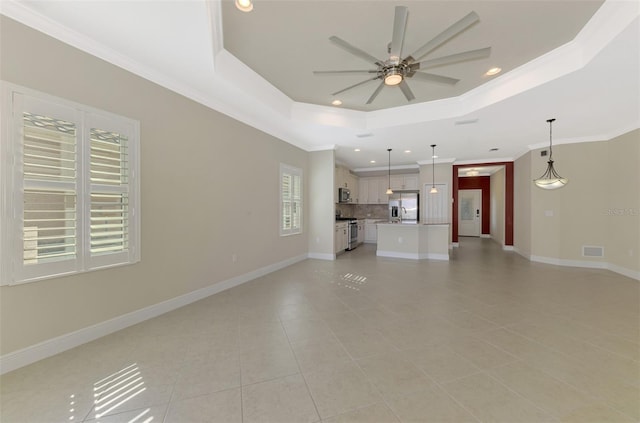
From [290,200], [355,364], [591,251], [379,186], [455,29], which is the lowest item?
[355,364]

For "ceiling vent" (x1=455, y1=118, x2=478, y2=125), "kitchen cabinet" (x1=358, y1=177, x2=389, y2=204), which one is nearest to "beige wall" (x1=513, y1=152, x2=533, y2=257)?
"ceiling vent" (x1=455, y1=118, x2=478, y2=125)

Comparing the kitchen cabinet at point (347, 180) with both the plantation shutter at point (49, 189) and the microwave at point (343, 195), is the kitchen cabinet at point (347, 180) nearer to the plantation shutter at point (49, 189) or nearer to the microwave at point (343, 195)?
the microwave at point (343, 195)

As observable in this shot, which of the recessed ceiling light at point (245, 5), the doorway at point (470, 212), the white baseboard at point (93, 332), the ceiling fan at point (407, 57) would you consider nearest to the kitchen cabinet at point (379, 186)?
the doorway at point (470, 212)

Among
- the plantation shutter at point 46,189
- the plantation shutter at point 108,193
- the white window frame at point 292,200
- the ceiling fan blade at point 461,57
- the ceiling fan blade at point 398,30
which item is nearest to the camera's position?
the ceiling fan blade at point 398,30

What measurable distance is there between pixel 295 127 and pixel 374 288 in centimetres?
324

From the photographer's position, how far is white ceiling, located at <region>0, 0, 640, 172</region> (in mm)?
2201

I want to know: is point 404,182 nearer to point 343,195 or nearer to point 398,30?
point 343,195

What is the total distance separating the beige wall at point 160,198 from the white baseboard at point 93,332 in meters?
0.06

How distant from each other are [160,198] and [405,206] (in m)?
7.82

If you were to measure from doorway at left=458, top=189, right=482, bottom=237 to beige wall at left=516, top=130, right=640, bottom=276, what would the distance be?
4.98 meters

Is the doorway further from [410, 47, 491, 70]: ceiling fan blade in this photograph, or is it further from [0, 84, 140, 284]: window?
[0, 84, 140, 284]: window

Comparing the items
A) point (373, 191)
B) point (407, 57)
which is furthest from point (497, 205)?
point (407, 57)

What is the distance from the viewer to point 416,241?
21.8 feet

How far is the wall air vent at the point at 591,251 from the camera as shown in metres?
5.52
